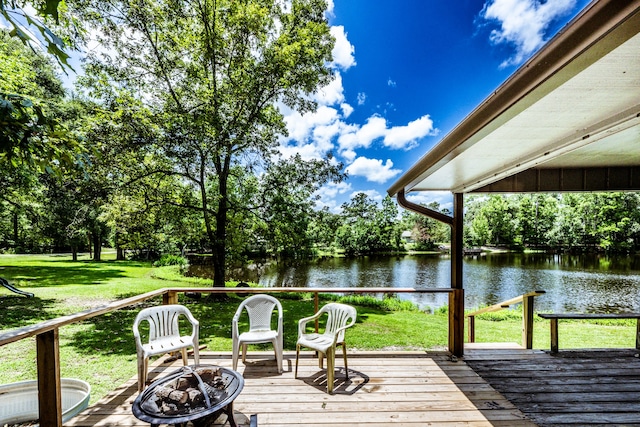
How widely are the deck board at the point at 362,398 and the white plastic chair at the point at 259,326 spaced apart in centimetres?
30

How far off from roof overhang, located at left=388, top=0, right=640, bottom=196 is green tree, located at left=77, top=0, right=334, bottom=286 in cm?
520

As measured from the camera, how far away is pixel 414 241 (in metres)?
41.2

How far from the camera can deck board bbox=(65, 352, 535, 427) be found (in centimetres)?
258

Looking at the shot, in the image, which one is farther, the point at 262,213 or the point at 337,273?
the point at 337,273

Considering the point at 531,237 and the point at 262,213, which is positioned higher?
the point at 262,213

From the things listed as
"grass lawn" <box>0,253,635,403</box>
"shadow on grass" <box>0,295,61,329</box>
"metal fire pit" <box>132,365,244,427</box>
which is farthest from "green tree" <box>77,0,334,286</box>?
"metal fire pit" <box>132,365,244,427</box>

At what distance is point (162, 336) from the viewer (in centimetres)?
352

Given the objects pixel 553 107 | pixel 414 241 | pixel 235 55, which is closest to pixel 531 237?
pixel 414 241

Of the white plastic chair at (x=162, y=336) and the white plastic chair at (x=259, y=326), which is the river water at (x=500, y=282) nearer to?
the white plastic chair at (x=259, y=326)

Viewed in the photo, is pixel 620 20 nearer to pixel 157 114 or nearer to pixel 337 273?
pixel 157 114

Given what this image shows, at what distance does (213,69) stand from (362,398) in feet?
25.9

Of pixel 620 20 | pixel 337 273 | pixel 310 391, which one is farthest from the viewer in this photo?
pixel 337 273

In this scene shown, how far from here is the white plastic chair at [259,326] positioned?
3.48 m

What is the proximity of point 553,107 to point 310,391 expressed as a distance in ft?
10.00
